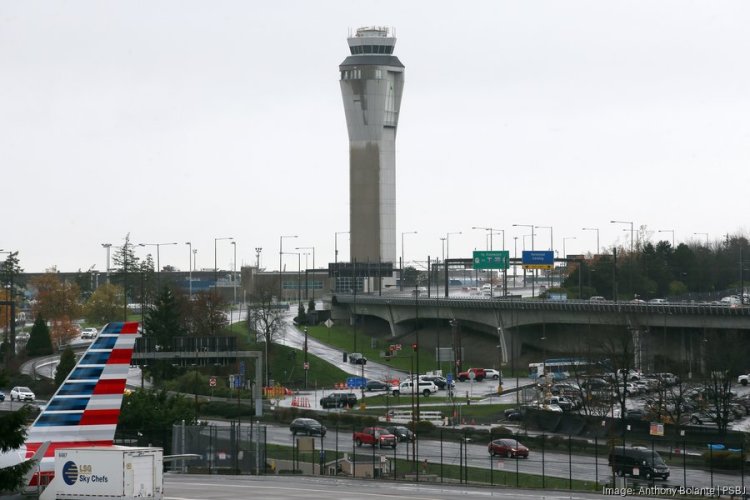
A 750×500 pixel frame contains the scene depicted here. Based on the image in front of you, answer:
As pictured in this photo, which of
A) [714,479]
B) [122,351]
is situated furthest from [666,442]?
[122,351]

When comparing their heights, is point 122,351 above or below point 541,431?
above

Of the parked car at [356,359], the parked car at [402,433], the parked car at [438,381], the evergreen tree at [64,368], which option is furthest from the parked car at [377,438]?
the parked car at [356,359]

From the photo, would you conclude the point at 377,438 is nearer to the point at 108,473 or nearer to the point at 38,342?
the point at 108,473

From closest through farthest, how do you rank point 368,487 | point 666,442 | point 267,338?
point 368,487, point 666,442, point 267,338

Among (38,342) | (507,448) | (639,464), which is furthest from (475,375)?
(639,464)

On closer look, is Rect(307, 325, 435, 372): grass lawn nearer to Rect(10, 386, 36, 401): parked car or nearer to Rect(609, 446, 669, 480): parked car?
Rect(10, 386, 36, 401): parked car

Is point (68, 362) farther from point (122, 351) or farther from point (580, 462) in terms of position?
point (122, 351)

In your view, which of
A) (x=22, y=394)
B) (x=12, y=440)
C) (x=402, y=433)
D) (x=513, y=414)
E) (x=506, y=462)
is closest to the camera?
(x=12, y=440)

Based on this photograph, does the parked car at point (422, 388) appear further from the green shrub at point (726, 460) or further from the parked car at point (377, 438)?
the green shrub at point (726, 460)
